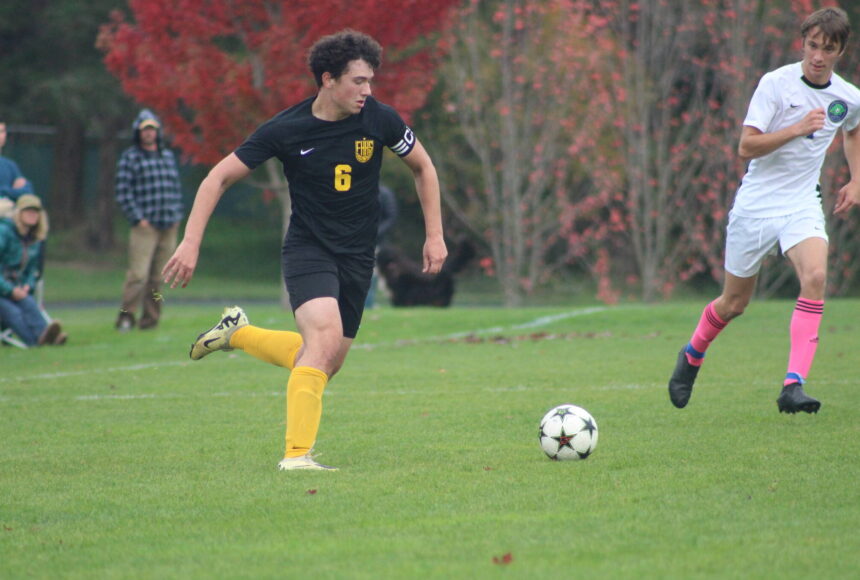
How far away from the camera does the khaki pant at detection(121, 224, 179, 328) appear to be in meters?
14.7

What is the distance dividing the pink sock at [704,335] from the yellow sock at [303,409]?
9.21ft

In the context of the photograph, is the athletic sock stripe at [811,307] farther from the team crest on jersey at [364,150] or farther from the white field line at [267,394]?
the team crest on jersey at [364,150]

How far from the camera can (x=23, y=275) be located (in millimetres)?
14352

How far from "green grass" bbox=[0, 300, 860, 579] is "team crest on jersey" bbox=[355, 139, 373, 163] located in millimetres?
1571

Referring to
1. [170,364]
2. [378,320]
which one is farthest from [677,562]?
[378,320]

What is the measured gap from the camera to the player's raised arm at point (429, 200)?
6457mm

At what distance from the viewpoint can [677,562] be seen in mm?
4012

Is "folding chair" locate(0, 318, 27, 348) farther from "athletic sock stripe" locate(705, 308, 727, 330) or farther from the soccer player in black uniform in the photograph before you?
"athletic sock stripe" locate(705, 308, 727, 330)

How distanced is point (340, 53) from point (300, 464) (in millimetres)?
2046

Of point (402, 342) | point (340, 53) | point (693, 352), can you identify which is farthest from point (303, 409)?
point (402, 342)

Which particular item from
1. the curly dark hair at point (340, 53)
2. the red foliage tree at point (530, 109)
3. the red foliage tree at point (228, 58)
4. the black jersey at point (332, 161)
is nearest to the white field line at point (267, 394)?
the black jersey at point (332, 161)

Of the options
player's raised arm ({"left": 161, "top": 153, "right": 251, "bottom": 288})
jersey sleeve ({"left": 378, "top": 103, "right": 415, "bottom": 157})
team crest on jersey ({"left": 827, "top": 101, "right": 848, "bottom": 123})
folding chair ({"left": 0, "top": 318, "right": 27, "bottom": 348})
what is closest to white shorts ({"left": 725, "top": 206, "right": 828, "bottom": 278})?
team crest on jersey ({"left": 827, "top": 101, "right": 848, "bottom": 123})

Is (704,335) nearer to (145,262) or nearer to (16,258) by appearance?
(145,262)

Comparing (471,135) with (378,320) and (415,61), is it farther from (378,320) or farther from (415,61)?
(378,320)
